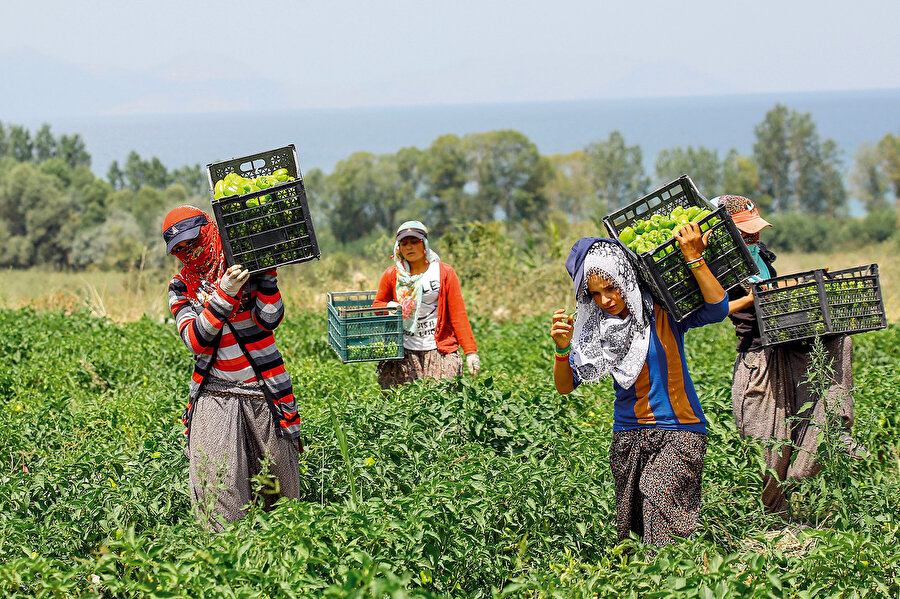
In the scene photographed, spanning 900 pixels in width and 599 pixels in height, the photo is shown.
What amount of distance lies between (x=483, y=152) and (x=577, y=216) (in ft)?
43.3

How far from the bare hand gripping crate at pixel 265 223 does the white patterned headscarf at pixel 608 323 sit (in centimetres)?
111

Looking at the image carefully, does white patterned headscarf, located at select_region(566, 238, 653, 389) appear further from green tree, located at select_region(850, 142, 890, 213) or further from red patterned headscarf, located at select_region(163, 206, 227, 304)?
green tree, located at select_region(850, 142, 890, 213)

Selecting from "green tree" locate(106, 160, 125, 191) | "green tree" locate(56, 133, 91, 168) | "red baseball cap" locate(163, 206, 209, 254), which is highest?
"green tree" locate(56, 133, 91, 168)

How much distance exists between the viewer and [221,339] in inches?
138

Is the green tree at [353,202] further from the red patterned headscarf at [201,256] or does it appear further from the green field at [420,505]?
the red patterned headscarf at [201,256]

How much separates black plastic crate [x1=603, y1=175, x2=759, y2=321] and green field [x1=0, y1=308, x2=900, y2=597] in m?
0.91

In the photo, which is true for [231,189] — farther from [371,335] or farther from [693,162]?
[693,162]

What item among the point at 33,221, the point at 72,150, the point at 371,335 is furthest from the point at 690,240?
the point at 72,150

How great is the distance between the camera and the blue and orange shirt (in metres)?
3.36

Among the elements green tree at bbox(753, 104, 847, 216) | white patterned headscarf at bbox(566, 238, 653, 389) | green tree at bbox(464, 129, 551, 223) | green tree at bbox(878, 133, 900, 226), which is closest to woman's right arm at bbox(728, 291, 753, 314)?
white patterned headscarf at bbox(566, 238, 653, 389)

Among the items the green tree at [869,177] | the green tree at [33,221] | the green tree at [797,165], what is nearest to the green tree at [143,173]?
the green tree at [33,221]

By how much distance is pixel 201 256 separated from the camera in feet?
11.5

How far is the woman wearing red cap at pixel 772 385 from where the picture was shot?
4.43 meters

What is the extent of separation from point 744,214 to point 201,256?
110 inches
